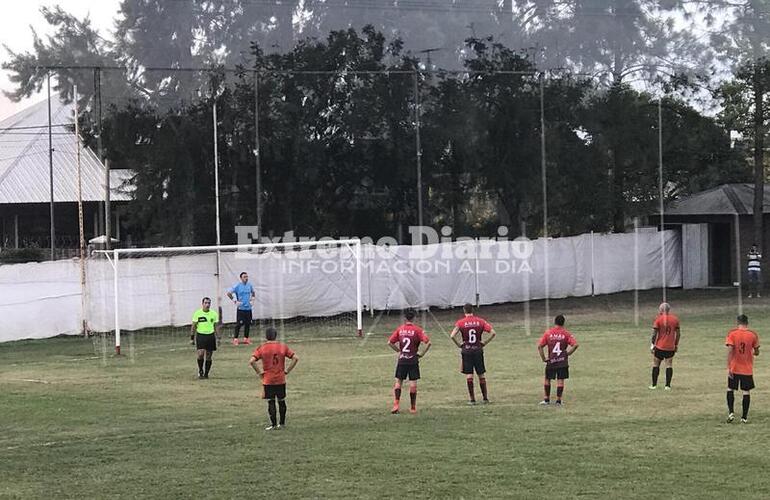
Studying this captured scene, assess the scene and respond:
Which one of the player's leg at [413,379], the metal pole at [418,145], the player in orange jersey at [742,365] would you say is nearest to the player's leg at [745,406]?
the player in orange jersey at [742,365]

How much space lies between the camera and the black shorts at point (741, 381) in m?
14.6

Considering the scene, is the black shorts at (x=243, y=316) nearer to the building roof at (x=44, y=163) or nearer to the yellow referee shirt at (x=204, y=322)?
the yellow referee shirt at (x=204, y=322)

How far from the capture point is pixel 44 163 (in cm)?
4919

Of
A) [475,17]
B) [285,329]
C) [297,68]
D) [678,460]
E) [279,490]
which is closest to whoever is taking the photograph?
[279,490]

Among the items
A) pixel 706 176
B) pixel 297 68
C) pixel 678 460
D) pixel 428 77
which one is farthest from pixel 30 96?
pixel 678 460

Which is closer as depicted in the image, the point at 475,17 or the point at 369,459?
the point at 369,459

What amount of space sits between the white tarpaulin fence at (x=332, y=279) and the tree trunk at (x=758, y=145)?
359 centimetres

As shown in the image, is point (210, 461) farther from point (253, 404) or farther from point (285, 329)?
point (285, 329)

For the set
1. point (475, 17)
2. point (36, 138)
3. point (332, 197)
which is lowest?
point (332, 197)

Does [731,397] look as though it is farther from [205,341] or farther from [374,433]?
[205,341]

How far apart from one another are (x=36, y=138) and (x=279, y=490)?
4443 cm

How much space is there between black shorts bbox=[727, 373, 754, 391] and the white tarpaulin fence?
21250mm

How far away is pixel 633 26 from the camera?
51.0 m

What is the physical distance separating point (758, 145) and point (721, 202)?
161 inches
